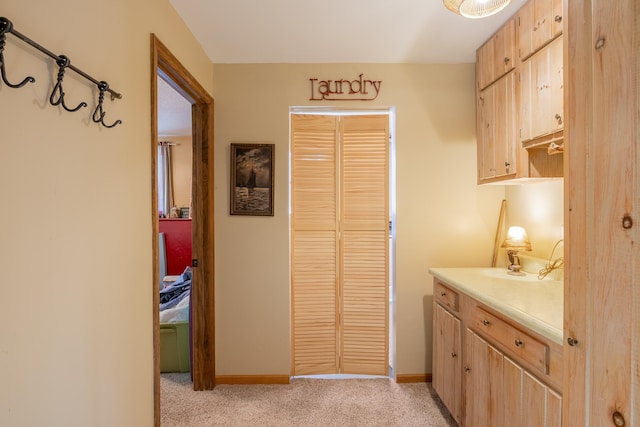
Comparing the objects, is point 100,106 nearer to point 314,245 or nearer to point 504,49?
point 314,245

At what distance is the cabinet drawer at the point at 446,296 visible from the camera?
1870mm

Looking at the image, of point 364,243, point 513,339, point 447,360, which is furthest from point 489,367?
point 364,243

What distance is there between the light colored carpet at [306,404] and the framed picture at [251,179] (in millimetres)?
1333

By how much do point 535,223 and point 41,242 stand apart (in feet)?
8.32

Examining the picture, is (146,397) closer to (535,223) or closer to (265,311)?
(265,311)

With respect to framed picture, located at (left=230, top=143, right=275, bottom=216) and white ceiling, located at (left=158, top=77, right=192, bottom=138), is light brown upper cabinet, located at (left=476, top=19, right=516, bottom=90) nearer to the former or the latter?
framed picture, located at (left=230, top=143, right=275, bottom=216)

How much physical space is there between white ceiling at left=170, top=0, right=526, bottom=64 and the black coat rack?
3.17 ft

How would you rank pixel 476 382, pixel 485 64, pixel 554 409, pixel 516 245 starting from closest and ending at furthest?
1. pixel 554 409
2. pixel 476 382
3. pixel 516 245
4. pixel 485 64

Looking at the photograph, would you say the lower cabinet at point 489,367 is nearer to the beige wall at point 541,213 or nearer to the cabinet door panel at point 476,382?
the cabinet door panel at point 476,382

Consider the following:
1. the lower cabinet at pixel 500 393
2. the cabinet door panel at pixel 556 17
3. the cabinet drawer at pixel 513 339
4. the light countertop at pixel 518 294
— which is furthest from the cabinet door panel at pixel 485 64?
the lower cabinet at pixel 500 393

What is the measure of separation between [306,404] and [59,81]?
222 centimetres

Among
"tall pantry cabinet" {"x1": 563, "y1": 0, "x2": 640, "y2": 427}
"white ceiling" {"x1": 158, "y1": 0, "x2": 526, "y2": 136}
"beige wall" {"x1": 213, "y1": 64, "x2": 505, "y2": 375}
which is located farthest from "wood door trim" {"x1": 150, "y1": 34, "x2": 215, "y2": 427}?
"tall pantry cabinet" {"x1": 563, "y1": 0, "x2": 640, "y2": 427}

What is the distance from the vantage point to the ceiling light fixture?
136cm

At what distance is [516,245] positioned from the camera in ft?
6.66
